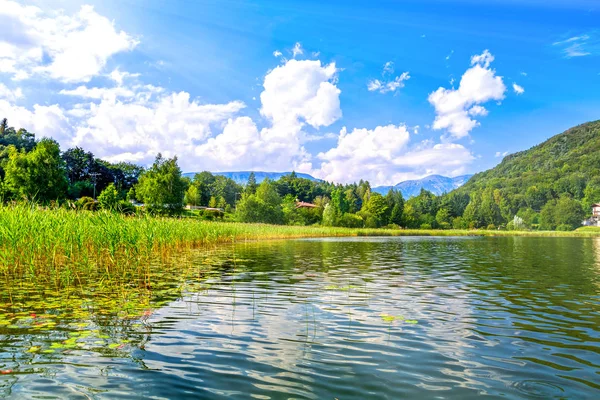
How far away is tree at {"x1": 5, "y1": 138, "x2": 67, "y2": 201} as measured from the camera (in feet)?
189

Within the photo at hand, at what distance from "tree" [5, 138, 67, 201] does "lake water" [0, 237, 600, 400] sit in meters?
55.7

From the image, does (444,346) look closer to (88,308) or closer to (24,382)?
(24,382)

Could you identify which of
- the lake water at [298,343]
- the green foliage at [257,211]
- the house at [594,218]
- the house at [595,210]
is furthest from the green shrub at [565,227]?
the lake water at [298,343]

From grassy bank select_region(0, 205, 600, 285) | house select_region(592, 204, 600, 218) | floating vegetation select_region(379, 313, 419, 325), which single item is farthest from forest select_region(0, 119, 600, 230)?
floating vegetation select_region(379, 313, 419, 325)

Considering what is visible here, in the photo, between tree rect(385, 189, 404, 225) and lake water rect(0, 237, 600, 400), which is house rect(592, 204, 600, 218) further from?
lake water rect(0, 237, 600, 400)

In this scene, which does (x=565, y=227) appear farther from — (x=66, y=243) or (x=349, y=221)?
(x=66, y=243)

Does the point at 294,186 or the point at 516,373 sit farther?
the point at 294,186

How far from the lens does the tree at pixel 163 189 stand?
226 feet

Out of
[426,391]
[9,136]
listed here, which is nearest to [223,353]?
[426,391]

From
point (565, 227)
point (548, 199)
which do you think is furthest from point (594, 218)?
point (565, 227)

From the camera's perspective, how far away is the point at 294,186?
18250 centimetres

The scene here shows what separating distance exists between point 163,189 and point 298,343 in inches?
2619

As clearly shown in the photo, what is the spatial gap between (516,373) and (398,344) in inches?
68.5

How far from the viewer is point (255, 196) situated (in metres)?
86.2
